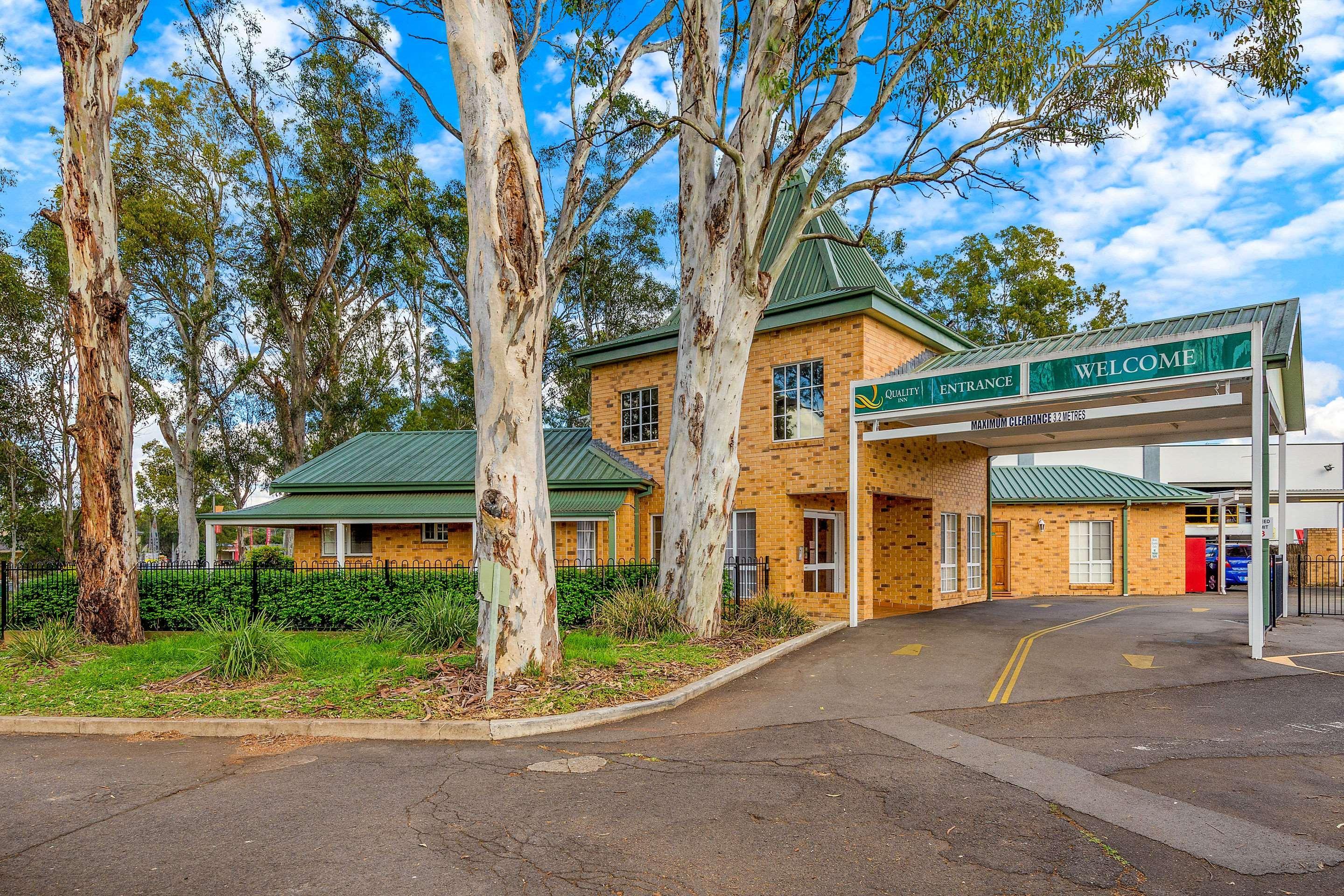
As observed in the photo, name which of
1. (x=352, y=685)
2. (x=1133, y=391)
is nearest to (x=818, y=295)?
(x=1133, y=391)

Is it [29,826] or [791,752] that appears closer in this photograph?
[29,826]

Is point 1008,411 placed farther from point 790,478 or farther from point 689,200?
point 689,200

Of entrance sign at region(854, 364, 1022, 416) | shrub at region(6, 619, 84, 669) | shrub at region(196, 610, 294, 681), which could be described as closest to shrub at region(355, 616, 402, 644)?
shrub at region(196, 610, 294, 681)

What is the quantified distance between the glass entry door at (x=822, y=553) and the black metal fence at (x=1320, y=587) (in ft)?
31.4

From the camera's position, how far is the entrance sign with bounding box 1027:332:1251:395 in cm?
1119

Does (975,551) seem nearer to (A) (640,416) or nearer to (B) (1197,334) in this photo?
(A) (640,416)

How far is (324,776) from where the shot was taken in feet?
20.7

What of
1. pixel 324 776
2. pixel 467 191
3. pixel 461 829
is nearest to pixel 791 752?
pixel 461 829

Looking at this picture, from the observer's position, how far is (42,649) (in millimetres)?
10688

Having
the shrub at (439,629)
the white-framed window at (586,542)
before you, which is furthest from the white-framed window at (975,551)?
the shrub at (439,629)

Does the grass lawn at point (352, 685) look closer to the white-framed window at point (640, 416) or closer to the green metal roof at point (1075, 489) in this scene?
the white-framed window at point (640, 416)

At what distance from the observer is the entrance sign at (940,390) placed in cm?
1345

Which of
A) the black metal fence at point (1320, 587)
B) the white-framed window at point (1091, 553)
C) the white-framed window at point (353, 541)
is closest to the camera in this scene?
the black metal fence at point (1320, 587)

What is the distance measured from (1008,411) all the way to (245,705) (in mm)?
12734
